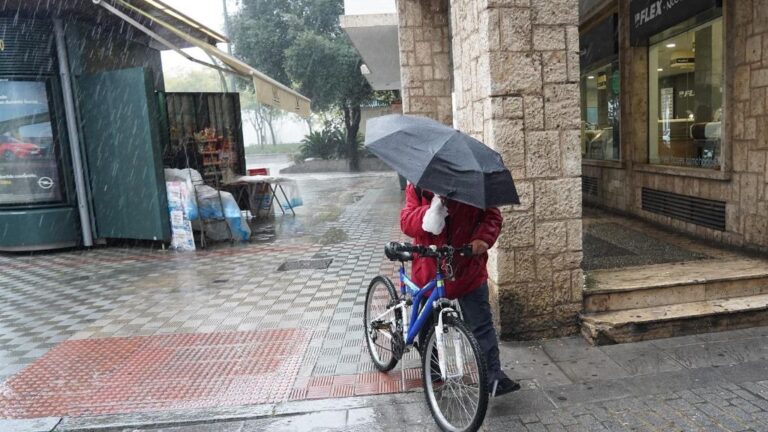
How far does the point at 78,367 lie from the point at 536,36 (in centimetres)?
461

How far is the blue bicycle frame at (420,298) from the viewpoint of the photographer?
3.52 metres

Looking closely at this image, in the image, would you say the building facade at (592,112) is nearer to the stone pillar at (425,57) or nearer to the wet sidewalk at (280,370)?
the stone pillar at (425,57)

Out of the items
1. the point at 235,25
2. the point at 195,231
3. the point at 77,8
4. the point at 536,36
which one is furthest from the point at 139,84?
the point at 235,25

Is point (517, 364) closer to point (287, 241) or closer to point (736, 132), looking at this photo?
point (736, 132)

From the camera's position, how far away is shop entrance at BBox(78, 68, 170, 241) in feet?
30.2

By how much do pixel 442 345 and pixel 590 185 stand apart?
785 cm

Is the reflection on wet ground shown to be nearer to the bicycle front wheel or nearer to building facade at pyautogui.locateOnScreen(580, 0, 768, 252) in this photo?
building facade at pyautogui.locateOnScreen(580, 0, 768, 252)

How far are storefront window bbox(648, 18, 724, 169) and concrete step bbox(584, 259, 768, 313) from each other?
1.99 m

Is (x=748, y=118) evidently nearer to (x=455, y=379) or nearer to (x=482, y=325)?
(x=482, y=325)

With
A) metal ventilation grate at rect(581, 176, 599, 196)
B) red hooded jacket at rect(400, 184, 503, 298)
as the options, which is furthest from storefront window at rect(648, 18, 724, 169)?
red hooded jacket at rect(400, 184, 503, 298)

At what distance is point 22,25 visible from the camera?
29.9 feet

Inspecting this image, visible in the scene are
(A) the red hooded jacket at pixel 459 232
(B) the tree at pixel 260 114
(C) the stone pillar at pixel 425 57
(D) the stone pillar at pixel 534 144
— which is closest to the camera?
(A) the red hooded jacket at pixel 459 232

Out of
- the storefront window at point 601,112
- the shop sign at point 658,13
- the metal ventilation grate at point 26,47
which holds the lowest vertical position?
the storefront window at point 601,112

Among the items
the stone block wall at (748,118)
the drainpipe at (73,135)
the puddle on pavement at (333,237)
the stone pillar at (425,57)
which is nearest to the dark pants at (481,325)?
the stone block wall at (748,118)
